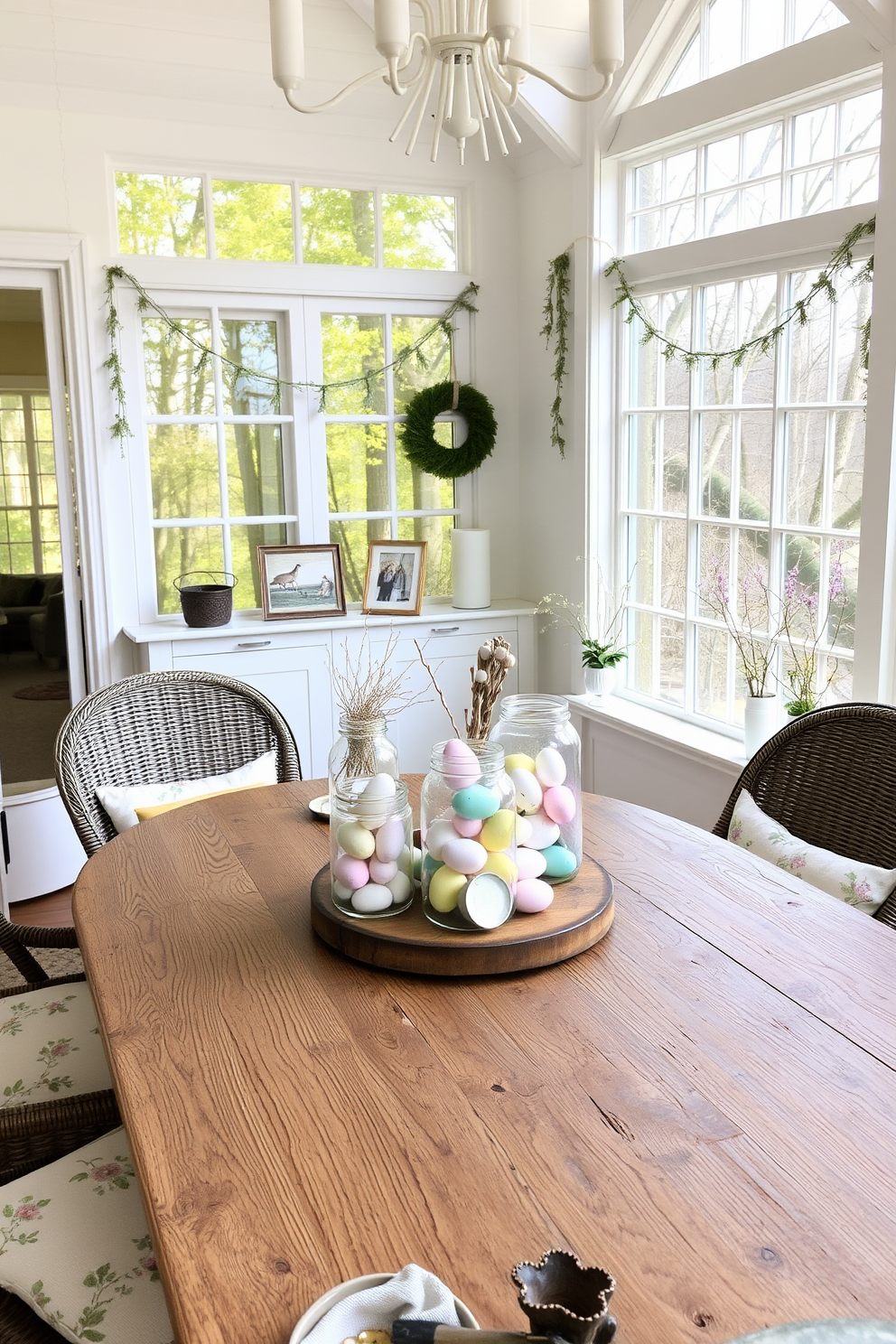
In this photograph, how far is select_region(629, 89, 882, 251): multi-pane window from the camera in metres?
2.92

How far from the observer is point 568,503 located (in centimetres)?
429

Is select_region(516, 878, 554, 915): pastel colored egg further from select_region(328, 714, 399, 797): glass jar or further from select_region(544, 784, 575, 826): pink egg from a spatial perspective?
select_region(328, 714, 399, 797): glass jar

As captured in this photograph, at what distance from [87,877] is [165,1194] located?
975mm

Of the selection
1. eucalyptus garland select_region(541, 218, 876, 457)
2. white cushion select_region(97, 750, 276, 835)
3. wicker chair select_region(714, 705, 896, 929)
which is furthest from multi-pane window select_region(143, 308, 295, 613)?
wicker chair select_region(714, 705, 896, 929)

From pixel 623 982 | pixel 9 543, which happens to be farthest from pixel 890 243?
pixel 9 543

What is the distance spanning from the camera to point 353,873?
5.41ft

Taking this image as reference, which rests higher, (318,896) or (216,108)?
(216,108)

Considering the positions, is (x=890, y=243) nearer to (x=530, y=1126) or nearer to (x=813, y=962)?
(x=813, y=962)

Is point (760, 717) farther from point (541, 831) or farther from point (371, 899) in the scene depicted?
point (371, 899)

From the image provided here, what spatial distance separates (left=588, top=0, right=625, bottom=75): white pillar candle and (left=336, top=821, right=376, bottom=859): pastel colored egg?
1157 mm

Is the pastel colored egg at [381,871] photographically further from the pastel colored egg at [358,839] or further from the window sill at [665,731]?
the window sill at [665,731]

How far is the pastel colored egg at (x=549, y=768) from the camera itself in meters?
1.69

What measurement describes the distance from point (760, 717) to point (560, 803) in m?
1.68

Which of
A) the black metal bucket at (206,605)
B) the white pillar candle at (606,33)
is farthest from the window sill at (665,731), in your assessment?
the white pillar candle at (606,33)
